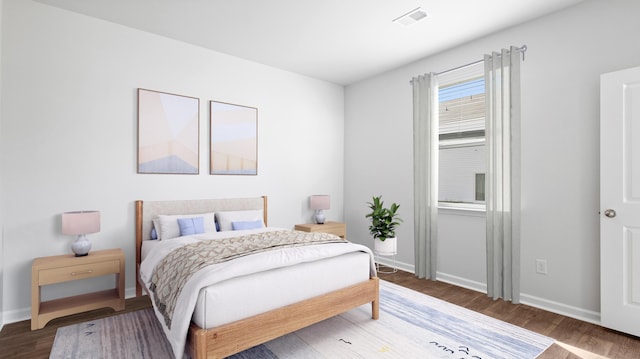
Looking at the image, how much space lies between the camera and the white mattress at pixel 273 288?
1.92 meters

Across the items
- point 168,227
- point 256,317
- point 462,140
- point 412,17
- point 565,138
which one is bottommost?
point 256,317

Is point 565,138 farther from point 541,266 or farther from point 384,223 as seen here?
point 384,223

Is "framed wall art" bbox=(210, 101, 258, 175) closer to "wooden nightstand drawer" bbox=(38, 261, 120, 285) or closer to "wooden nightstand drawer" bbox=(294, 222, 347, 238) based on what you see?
"wooden nightstand drawer" bbox=(294, 222, 347, 238)

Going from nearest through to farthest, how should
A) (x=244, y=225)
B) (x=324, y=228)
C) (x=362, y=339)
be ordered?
1. (x=362, y=339)
2. (x=244, y=225)
3. (x=324, y=228)

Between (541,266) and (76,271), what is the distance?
4.28 m

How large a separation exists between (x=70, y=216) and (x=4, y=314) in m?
1.01

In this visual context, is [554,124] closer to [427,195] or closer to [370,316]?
[427,195]

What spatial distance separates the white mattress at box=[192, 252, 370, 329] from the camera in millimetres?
1919

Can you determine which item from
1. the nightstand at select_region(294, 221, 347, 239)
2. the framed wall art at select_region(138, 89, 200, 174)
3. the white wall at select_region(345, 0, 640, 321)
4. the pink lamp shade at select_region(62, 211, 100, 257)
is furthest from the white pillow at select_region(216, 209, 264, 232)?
the white wall at select_region(345, 0, 640, 321)

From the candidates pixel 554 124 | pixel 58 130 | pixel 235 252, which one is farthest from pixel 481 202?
pixel 58 130

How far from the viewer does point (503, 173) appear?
10.9 ft

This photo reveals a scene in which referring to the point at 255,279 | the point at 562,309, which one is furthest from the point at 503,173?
the point at 255,279

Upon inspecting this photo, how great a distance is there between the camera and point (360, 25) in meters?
3.31

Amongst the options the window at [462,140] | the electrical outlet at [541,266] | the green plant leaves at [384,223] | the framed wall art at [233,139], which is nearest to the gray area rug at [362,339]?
the electrical outlet at [541,266]
